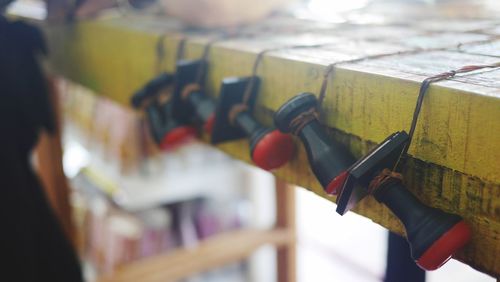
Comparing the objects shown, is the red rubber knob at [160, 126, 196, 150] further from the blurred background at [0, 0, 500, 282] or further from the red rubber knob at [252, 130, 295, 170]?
the blurred background at [0, 0, 500, 282]

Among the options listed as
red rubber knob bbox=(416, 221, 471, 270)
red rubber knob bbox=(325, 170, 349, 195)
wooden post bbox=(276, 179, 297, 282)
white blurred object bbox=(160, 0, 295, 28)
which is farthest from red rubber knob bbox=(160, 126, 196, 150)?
wooden post bbox=(276, 179, 297, 282)

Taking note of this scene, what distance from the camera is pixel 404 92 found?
0.51 metres

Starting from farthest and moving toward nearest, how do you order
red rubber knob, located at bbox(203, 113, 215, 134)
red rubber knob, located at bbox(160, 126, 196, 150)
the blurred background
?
the blurred background, red rubber knob, located at bbox(160, 126, 196, 150), red rubber knob, located at bbox(203, 113, 215, 134)

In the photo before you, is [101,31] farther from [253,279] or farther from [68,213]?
[253,279]

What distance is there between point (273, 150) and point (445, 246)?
0.82 ft

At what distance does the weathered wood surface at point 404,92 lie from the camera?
46cm

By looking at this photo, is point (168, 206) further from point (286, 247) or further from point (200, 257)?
point (286, 247)

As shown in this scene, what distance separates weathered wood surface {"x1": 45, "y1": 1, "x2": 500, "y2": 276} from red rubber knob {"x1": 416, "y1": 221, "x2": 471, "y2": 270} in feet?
0.06

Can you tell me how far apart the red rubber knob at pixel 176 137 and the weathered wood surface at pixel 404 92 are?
2.6 inches

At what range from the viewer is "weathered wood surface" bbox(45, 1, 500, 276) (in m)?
0.46

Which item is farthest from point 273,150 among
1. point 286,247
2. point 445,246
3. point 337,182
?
point 286,247

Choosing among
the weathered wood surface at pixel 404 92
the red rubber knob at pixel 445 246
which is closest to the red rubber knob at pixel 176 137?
the weathered wood surface at pixel 404 92

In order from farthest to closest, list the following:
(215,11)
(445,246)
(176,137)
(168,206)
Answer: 1. (168,206)
2. (215,11)
3. (176,137)
4. (445,246)

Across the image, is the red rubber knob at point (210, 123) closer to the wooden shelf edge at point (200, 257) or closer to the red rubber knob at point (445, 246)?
the red rubber knob at point (445, 246)
